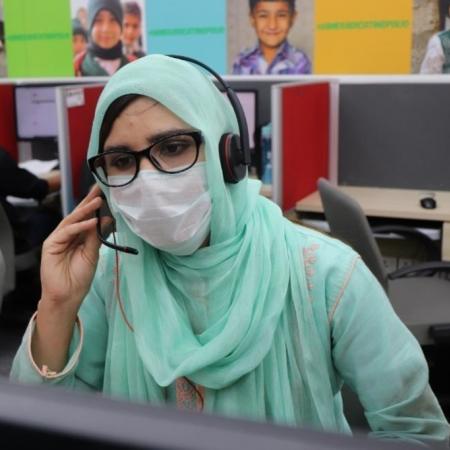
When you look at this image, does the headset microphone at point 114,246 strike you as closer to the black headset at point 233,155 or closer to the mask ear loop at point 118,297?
the mask ear loop at point 118,297

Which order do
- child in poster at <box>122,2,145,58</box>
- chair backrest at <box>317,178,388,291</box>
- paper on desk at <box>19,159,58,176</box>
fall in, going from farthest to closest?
child in poster at <box>122,2,145,58</box> < paper on desk at <box>19,159,58,176</box> < chair backrest at <box>317,178,388,291</box>

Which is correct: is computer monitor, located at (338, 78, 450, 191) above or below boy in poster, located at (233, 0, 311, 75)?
below

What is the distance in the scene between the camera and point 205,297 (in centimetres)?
95

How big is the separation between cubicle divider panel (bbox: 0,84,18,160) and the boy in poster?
1205 millimetres

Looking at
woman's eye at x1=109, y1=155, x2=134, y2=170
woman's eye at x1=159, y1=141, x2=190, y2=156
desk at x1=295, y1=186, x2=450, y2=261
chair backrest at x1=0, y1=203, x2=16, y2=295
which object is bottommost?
chair backrest at x1=0, y1=203, x2=16, y2=295

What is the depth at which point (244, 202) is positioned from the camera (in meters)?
0.99

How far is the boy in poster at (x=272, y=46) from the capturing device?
131 inches

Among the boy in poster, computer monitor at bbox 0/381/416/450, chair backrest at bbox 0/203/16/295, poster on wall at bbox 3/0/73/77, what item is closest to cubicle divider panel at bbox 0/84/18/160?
poster on wall at bbox 3/0/73/77

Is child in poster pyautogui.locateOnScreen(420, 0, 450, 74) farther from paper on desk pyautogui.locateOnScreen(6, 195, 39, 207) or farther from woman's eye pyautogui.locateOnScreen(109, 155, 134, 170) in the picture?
woman's eye pyautogui.locateOnScreen(109, 155, 134, 170)

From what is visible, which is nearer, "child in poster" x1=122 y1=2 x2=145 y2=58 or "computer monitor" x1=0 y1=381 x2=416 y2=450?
"computer monitor" x1=0 y1=381 x2=416 y2=450

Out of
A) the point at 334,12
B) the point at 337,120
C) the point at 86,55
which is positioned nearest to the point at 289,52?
the point at 334,12

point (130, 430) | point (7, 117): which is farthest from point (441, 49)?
point (130, 430)

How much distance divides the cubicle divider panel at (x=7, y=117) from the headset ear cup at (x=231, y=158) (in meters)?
2.82

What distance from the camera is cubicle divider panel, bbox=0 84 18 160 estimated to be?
11.5ft
